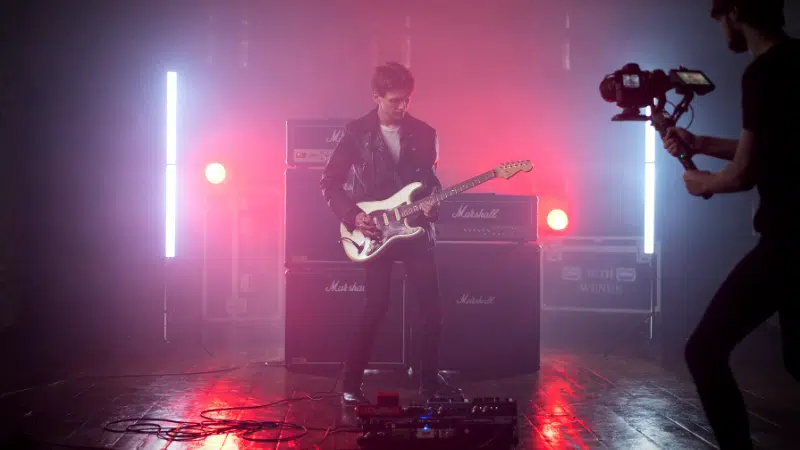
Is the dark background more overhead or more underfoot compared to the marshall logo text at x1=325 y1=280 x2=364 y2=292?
more overhead

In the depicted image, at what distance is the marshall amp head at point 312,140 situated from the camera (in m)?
5.04

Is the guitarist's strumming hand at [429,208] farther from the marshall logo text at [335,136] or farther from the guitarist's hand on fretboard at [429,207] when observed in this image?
the marshall logo text at [335,136]

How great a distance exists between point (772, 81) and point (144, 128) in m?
5.15

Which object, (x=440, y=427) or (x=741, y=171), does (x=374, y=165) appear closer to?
(x=440, y=427)

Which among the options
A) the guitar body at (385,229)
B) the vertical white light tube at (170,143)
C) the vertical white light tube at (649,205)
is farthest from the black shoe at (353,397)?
the vertical white light tube at (649,205)

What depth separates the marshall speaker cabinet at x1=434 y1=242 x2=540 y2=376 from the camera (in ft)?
16.2

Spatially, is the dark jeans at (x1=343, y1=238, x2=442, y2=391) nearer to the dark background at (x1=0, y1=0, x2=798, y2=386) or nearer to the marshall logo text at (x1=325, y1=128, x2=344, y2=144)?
the marshall logo text at (x1=325, y1=128, x2=344, y2=144)

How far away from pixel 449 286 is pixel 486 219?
1.77 ft

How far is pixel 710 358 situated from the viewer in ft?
7.04

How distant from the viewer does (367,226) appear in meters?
3.91

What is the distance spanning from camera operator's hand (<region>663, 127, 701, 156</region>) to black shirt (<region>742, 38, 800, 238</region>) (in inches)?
10.4

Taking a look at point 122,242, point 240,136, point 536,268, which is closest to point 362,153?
point 536,268

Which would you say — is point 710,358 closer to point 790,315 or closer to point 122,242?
point 790,315

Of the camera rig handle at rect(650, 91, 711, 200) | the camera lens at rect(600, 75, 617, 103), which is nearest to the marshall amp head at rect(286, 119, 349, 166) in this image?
the camera lens at rect(600, 75, 617, 103)
